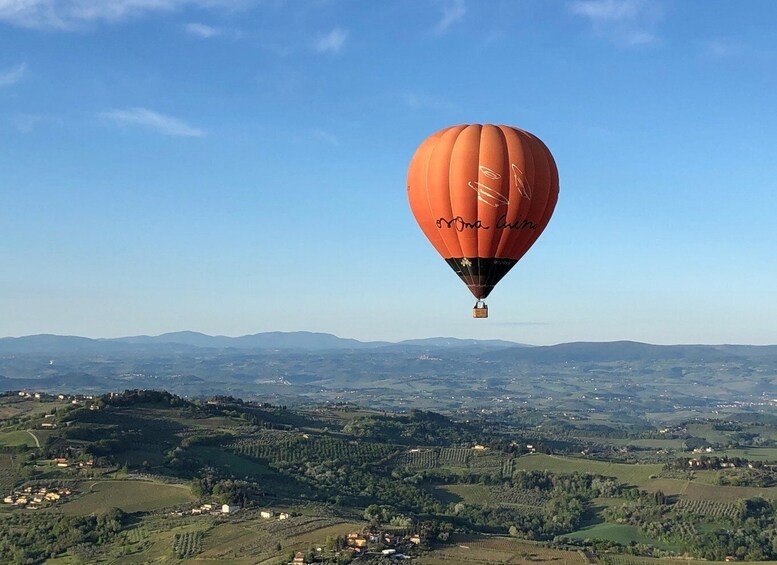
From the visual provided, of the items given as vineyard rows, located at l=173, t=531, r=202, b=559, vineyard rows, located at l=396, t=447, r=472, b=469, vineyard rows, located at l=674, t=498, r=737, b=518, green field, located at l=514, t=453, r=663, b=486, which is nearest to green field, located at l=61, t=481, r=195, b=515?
vineyard rows, located at l=173, t=531, r=202, b=559

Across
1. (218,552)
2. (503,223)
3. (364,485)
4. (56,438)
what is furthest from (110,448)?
(503,223)

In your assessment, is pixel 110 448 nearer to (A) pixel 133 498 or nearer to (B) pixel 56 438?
(B) pixel 56 438

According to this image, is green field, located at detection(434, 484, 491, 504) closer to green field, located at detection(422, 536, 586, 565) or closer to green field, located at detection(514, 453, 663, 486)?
green field, located at detection(514, 453, 663, 486)

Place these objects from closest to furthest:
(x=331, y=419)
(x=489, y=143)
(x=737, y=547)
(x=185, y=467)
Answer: (x=489, y=143) < (x=737, y=547) < (x=185, y=467) < (x=331, y=419)

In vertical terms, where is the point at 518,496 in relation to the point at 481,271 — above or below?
below

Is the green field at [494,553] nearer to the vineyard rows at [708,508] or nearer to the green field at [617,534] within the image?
the green field at [617,534]

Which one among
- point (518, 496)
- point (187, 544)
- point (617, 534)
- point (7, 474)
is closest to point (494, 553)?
point (187, 544)

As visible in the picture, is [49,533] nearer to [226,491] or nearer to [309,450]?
[226,491]
